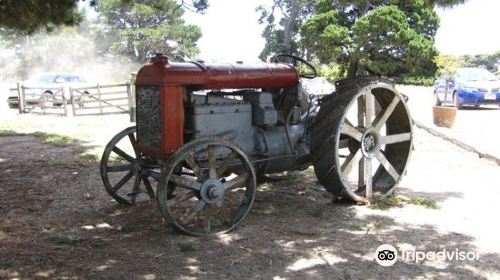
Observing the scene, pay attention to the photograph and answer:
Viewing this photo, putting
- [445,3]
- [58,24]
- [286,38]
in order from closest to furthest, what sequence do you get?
[445,3] < [58,24] < [286,38]

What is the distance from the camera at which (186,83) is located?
486 cm


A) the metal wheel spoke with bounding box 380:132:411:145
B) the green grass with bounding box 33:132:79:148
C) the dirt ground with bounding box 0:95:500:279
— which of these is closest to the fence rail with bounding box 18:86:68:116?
the green grass with bounding box 33:132:79:148

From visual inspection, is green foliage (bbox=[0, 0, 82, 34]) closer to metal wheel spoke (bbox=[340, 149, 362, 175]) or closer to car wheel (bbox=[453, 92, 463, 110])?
metal wheel spoke (bbox=[340, 149, 362, 175])

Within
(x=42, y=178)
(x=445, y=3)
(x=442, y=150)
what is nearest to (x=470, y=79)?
(x=442, y=150)

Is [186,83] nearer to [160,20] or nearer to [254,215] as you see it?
[254,215]

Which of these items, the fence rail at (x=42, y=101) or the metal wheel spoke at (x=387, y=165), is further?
the fence rail at (x=42, y=101)

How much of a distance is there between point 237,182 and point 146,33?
1716 inches

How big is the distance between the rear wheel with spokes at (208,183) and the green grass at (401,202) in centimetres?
156

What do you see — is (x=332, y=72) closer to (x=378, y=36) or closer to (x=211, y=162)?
(x=378, y=36)

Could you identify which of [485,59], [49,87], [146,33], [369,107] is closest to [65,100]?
[49,87]

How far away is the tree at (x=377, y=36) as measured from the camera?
106ft

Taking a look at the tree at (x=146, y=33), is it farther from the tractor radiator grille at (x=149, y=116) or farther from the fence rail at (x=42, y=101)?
the tractor radiator grille at (x=149, y=116)

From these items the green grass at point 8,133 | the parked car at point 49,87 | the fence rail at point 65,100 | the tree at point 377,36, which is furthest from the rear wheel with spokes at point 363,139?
the tree at point 377,36

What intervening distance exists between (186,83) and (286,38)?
3983cm
